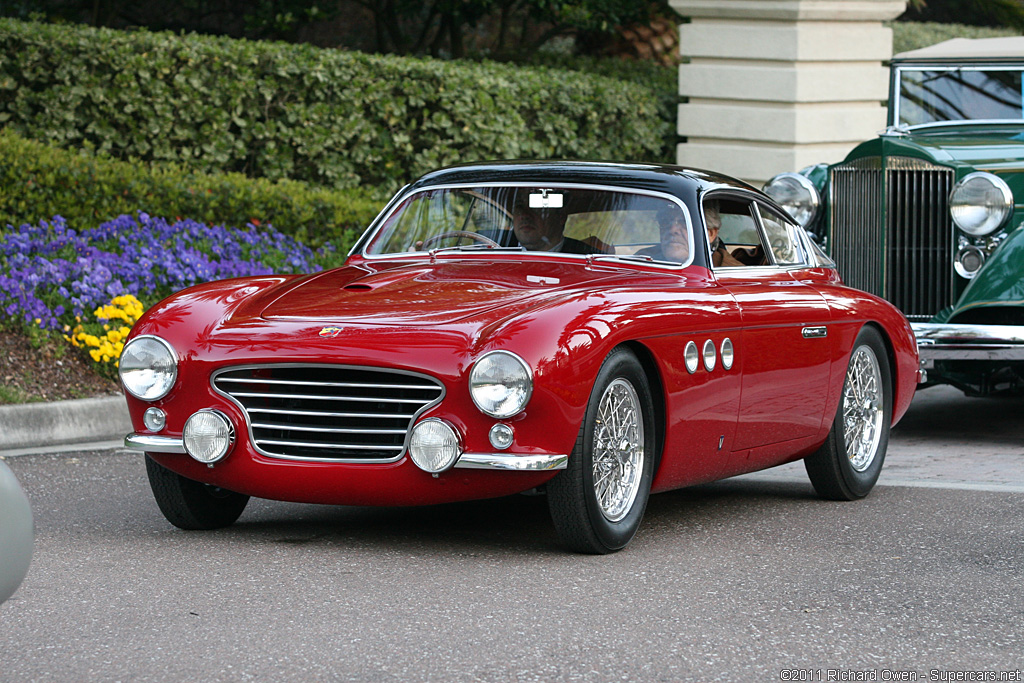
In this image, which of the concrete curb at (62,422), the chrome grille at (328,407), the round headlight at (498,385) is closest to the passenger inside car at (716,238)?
the round headlight at (498,385)

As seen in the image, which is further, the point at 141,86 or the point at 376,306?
the point at 141,86

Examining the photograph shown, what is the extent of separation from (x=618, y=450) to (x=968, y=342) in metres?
3.87

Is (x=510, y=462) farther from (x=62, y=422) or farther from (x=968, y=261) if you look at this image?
(x=968, y=261)

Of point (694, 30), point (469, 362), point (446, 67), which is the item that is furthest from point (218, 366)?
point (694, 30)

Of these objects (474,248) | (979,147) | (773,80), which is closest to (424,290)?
(474,248)

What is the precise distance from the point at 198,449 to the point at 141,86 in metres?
7.94

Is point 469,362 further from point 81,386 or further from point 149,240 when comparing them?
point 149,240

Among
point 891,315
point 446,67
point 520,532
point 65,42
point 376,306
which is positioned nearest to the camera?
point 376,306

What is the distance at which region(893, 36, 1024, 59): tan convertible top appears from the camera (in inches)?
417

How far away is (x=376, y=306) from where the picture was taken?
5414mm

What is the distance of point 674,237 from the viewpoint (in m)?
6.21

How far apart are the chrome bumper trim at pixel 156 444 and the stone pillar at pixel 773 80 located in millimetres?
11686

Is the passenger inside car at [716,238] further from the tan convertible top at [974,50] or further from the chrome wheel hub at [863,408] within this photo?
the tan convertible top at [974,50]

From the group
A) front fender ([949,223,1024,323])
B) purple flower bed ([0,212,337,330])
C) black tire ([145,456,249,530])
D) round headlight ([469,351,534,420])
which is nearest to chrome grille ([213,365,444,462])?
round headlight ([469,351,534,420])
